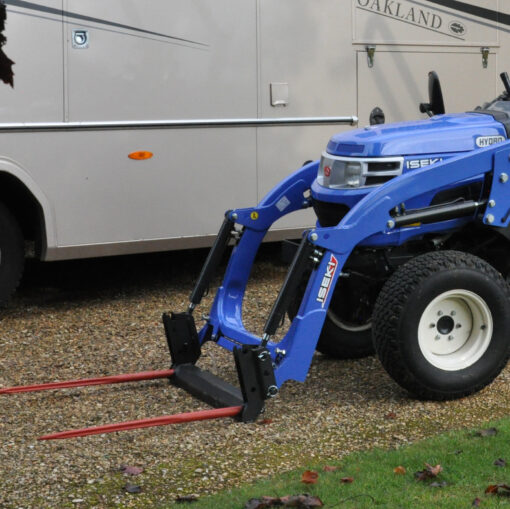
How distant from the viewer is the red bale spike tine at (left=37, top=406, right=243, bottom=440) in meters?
5.02

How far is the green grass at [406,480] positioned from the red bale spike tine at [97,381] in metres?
1.58

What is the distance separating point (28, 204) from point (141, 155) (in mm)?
924

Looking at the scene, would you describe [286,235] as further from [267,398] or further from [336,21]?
[267,398]

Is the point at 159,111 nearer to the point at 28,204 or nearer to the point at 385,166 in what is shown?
the point at 28,204

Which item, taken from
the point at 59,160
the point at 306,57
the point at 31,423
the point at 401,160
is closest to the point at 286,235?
the point at 306,57

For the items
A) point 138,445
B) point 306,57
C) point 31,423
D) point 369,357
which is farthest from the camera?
point 306,57

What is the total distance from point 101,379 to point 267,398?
3.57ft

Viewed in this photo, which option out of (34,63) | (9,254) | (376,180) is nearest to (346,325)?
(376,180)

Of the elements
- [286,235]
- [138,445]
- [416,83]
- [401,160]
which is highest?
[416,83]

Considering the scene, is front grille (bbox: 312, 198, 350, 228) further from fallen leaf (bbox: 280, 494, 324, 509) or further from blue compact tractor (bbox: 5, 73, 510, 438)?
fallen leaf (bbox: 280, 494, 324, 509)

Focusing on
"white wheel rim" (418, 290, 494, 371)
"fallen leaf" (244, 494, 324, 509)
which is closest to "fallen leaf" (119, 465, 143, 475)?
"fallen leaf" (244, 494, 324, 509)

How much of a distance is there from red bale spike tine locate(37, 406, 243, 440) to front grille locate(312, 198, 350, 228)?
1.27 metres

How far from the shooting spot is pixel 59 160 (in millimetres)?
7645

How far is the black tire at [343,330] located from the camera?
21.2 ft
